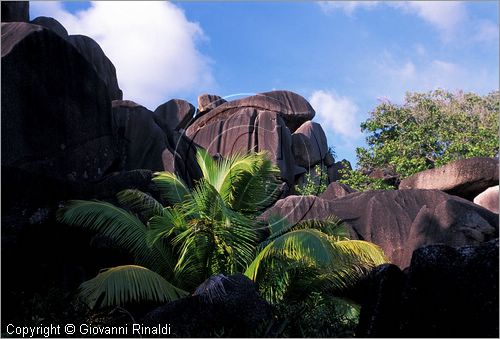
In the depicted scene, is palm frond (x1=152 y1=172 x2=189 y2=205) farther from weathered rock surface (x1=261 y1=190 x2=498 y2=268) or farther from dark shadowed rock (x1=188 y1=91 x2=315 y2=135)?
dark shadowed rock (x1=188 y1=91 x2=315 y2=135)

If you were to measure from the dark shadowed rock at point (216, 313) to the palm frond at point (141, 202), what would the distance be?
3660mm

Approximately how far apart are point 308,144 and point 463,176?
962 cm

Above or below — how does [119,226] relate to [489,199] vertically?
below

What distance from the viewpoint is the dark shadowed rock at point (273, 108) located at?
27859 mm

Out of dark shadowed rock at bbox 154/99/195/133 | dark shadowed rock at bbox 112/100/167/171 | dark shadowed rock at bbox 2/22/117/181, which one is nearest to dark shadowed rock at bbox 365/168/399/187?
dark shadowed rock at bbox 154/99/195/133

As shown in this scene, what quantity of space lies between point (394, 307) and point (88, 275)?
245 inches

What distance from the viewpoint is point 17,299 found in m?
8.21

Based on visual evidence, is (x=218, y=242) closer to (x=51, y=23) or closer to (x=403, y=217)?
(x=403, y=217)

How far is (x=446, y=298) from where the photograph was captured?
4.51 metres

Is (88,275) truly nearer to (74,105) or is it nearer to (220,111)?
(74,105)

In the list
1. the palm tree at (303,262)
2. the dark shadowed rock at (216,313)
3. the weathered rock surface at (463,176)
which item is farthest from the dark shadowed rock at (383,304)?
the weathered rock surface at (463,176)

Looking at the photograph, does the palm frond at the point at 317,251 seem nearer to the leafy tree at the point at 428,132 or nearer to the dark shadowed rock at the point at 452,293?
the dark shadowed rock at the point at 452,293

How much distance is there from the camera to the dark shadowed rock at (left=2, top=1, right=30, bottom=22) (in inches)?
591

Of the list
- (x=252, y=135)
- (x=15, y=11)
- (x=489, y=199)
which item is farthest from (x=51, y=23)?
(x=489, y=199)
